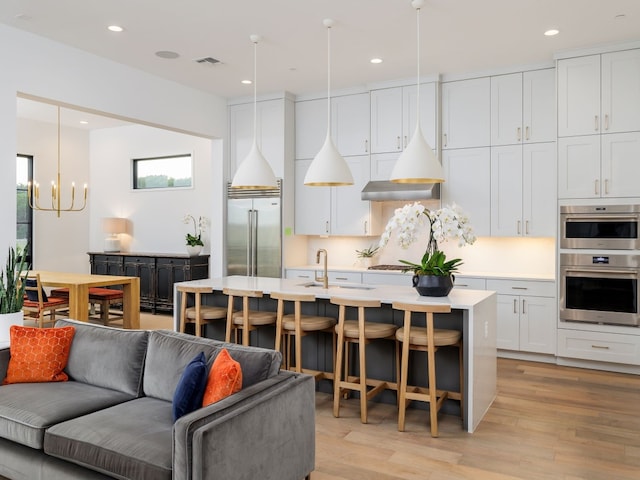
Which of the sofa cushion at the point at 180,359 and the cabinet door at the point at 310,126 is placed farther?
the cabinet door at the point at 310,126

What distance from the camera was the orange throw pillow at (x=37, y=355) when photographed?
10.5 feet

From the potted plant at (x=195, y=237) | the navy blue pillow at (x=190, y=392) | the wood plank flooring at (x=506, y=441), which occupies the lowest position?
the wood plank flooring at (x=506, y=441)

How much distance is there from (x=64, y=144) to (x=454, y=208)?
764 centimetres

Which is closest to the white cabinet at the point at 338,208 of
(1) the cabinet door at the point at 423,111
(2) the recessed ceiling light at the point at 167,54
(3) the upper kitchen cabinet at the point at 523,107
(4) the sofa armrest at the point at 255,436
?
(1) the cabinet door at the point at 423,111

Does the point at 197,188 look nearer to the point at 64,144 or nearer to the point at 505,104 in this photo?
the point at 64,144

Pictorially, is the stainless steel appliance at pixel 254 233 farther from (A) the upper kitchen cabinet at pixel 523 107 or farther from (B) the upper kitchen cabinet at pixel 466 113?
(A) the upper kitchen cabinet at pixel 523 107

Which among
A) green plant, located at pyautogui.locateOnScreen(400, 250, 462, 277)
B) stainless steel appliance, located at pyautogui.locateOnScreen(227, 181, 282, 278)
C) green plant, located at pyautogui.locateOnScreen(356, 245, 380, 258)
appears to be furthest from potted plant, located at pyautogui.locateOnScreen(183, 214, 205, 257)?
green plant, located at pyautogui.locateOnScreen(400, 250, 462, 277)

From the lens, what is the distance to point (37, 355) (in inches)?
127

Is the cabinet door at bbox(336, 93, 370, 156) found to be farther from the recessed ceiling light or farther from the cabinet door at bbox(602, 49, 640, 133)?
the cabinet door at bbox(602, 49, 640, 133)

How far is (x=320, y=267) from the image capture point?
6723 mm

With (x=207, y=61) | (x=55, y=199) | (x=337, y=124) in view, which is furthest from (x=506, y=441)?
(x=55, y=199)

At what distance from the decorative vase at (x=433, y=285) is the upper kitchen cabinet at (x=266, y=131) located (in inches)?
129

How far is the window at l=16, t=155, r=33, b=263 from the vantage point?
8.51m

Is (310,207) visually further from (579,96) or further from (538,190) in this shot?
(579,96)
